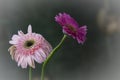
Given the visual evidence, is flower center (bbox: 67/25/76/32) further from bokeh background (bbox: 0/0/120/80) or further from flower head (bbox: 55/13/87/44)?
bokeh background (bbox: 0/0/120/80)

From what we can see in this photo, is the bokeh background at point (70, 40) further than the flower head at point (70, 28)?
Yes

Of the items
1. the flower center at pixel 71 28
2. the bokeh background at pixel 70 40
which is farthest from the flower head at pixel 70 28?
the bokeh background at pixel 70 40

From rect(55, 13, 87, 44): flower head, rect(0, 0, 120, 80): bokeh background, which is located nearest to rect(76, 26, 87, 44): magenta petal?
rect(55, 13, 87, 44): flower head

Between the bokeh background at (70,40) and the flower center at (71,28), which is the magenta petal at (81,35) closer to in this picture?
the flower center at (71,28)

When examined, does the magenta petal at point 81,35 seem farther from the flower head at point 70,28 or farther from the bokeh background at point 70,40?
the bokeh background at point 70,40

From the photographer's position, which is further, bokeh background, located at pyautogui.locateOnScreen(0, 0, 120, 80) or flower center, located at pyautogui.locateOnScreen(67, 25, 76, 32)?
bokeh background, located at pyautogui.locateOnScreen(0, 0, 120, 80)

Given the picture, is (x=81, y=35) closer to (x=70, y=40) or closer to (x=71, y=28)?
(x=71, y=28)

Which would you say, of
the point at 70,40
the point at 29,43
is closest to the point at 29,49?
the point at 29,43

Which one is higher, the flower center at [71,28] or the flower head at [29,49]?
the flower center at [71,28]
